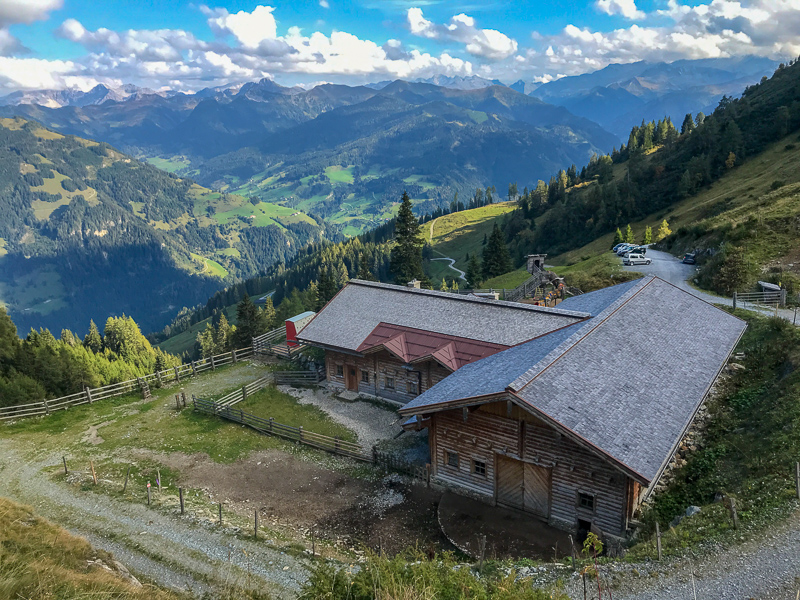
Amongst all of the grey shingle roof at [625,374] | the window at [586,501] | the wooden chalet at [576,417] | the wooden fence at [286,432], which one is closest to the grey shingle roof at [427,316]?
the grey shingle roof at [625,374]

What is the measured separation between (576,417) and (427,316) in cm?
1975

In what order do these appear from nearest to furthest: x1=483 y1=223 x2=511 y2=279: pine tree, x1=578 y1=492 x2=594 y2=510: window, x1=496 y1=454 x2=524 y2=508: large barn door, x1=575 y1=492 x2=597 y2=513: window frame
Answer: x1=575 y1=492 x2=597 y2=513: window frame
x1=578 y1=492 x2=594 y2=510: window
x1=496 y1=454 x2=524 y2=508: large barn door
x1=483 y1=223 x2=511 y2=279: pine tree

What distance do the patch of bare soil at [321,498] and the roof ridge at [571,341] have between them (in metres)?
7.72

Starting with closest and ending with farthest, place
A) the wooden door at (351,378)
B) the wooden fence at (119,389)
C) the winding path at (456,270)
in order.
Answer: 1. the wooden fence at (119,389)
2. the wooden door at (351,378)
3. the winding path at (456,270)

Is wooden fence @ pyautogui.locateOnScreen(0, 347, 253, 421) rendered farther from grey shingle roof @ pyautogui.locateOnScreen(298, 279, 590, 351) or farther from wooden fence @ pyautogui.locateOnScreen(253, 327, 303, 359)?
grey shingle roof @ pyautogui.locateOnScreen(298, 279, 590, 351)

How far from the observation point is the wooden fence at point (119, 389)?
120 ft

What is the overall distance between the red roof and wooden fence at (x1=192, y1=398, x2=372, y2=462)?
24.3 feet

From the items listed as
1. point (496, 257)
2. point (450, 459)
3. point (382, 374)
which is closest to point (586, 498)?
point (450, 459)

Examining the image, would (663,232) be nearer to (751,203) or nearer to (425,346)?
(751,203)

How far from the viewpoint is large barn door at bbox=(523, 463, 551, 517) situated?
72.6ft

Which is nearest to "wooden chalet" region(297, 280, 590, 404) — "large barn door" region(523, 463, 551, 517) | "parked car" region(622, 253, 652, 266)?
"large barn door" region(523, 463, 551, 517)

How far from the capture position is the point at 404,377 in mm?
37125

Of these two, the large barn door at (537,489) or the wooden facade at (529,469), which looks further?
the large barn door at (537,489)

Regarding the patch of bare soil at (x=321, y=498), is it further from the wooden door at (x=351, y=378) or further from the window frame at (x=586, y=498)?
the wooden door at (x=351, y=378)
